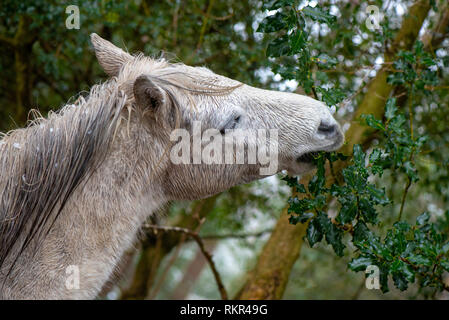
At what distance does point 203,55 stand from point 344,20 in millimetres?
1448

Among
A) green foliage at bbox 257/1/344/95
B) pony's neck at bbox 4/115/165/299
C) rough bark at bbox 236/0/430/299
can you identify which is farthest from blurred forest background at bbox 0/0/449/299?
pony's neck at bbox 4/115/165/299

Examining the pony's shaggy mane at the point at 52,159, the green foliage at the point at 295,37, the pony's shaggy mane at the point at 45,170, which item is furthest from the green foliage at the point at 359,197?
the pony's shaggy mane at the point at 45,170

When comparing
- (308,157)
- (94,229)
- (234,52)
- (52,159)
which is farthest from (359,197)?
(234,52)

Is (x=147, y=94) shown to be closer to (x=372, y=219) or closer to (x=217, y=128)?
(x=217, y=128)

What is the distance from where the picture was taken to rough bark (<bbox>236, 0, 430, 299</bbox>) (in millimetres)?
4066

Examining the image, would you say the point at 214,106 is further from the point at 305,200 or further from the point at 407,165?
the point at 407,165

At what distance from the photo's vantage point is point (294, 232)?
421 centimetres

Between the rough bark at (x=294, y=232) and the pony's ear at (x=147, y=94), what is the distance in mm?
2288

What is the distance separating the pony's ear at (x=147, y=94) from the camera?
2.17 meters

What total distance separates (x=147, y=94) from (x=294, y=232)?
243 centimetres

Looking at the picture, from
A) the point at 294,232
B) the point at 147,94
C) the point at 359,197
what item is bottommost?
the point at 294,232

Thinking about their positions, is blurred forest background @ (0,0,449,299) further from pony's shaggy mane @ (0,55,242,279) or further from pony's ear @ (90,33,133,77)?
pony's shaggy mane @ (0,55,242,279)

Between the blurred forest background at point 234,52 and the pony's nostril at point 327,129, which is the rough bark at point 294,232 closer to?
the blurred forest background at point 234,52
